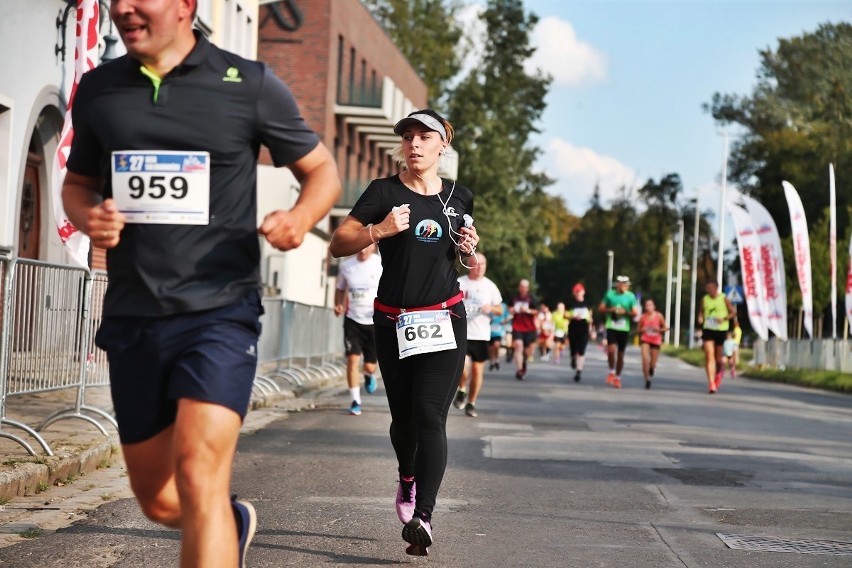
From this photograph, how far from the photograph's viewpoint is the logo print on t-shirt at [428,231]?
7.53 meters

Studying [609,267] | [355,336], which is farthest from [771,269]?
[609,267]

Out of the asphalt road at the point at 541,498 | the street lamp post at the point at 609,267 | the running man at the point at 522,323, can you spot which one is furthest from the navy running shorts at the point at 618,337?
the street lamp post at the point at 609,267

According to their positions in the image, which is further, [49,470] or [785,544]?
[49,470]

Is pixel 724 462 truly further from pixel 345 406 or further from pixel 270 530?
pixel 345 406

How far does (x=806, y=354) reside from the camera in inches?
1667

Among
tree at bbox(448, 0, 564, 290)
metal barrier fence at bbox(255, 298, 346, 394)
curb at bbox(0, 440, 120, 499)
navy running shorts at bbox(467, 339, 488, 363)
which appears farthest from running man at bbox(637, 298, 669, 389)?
tree at bbox(448, 0, 564, 290)

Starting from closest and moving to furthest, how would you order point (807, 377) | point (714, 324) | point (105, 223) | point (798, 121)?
point (105, 223)
point (714, 324)
point (807, 377)
point (798, 121)

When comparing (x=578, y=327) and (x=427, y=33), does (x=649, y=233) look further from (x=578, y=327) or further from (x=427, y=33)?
(x=578, y=327)

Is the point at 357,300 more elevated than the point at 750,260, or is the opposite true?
the point at 750,260

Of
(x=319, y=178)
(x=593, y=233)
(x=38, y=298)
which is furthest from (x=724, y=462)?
(x=593, y=233)

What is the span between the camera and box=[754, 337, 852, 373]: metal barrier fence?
37.8 m

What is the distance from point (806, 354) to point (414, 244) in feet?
119

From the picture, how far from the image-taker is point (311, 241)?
47.6 m

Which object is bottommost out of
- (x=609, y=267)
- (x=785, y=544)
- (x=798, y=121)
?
(x=785, y=544)
